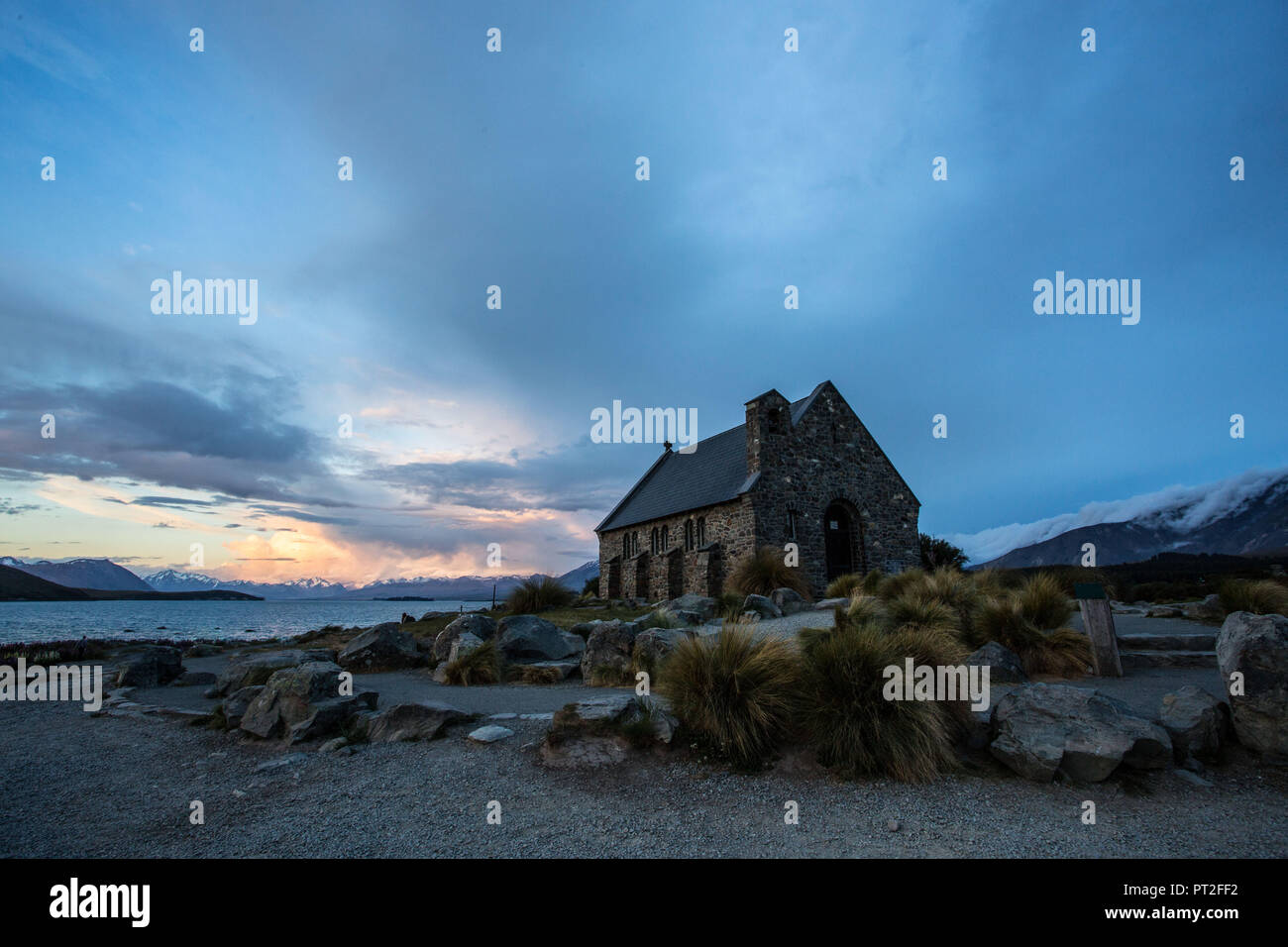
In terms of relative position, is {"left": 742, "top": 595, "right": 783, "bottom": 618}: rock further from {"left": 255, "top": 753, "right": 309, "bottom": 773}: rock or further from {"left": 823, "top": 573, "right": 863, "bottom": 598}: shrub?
{"left": 255, "top": 753, "right": 309, "bottom": 773}: rock

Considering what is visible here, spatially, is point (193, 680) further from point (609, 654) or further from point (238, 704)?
point (609, 654)

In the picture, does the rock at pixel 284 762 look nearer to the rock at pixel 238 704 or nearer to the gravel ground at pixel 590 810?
the gravel ground at pixel 590 810

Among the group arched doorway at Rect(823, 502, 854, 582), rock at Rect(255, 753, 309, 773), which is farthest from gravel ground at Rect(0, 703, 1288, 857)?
arched doorway at Rect(823, 502, 854, 582)

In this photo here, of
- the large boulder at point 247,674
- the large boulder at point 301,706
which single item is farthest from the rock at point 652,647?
the large boulder at point 247,674

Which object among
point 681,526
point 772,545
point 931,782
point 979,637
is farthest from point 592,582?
point 931,782

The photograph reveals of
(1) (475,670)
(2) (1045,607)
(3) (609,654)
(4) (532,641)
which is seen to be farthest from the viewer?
(4) (532,641)

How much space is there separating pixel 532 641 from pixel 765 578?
10.2 meters

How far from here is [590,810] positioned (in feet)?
15.8

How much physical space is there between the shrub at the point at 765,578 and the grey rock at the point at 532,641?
28.6ft

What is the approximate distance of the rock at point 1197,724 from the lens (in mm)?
5254

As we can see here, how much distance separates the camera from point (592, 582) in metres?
36.8

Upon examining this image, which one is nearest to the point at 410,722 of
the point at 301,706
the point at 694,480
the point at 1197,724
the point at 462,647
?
the point at 301,706

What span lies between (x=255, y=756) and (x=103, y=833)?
2046 millimetres
